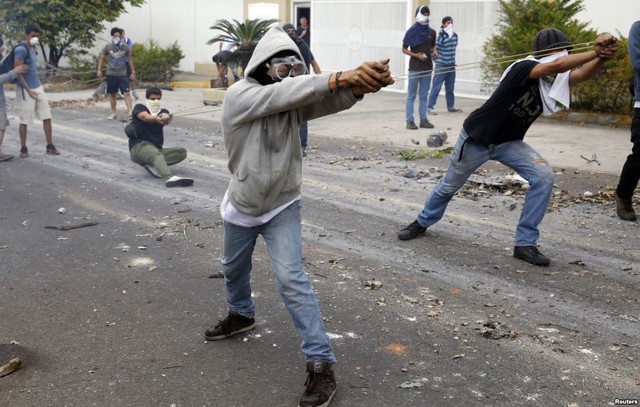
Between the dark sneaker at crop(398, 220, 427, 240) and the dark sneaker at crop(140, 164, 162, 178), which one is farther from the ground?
the dark sneaker at crop(140, 164, 162, 178)

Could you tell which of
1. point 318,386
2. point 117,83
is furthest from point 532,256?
point 117,83

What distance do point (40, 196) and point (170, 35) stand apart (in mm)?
17484

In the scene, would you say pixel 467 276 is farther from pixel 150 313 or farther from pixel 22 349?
pixel 22 349

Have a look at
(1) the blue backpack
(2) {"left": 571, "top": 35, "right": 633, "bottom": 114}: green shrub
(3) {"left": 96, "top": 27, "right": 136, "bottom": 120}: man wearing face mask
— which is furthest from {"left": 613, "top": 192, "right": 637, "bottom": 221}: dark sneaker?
(3) {"left": 96, "top": 27, "right": 136, "bottom": 120}: man wearing face mask

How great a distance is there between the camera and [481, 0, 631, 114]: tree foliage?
12.7 meters

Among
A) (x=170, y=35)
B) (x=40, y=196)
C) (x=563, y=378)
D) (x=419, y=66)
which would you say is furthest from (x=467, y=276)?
(x=170, y=35)

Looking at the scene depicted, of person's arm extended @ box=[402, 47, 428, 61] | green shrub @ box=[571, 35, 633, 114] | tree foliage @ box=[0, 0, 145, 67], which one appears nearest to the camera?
green shrub @ box=[571, 35, 633, 114]

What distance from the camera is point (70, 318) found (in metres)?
4.93

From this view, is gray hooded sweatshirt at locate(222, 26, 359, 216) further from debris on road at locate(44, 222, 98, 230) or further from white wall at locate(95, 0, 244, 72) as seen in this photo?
white wall at locate(95, 0, 244, 72)

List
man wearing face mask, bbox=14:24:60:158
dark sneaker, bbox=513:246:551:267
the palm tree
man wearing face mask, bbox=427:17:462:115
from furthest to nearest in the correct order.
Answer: the palm tree
man wearing face mask, bbox=427:17:462:115
man wearing face mask, bbox=14:24:60:158
dark sneaker, bbox=513:246:551:267

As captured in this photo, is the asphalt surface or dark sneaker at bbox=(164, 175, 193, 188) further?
dark sneaker at bbox=(164, 175, 193, 188)

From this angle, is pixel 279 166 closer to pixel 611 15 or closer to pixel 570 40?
pixel 570 40

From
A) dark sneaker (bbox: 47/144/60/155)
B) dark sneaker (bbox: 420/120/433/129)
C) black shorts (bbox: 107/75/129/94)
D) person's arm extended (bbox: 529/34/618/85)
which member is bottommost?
dark sneaker (bbox: 47/144/60/155)

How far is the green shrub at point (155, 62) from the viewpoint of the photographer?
2158 cm
